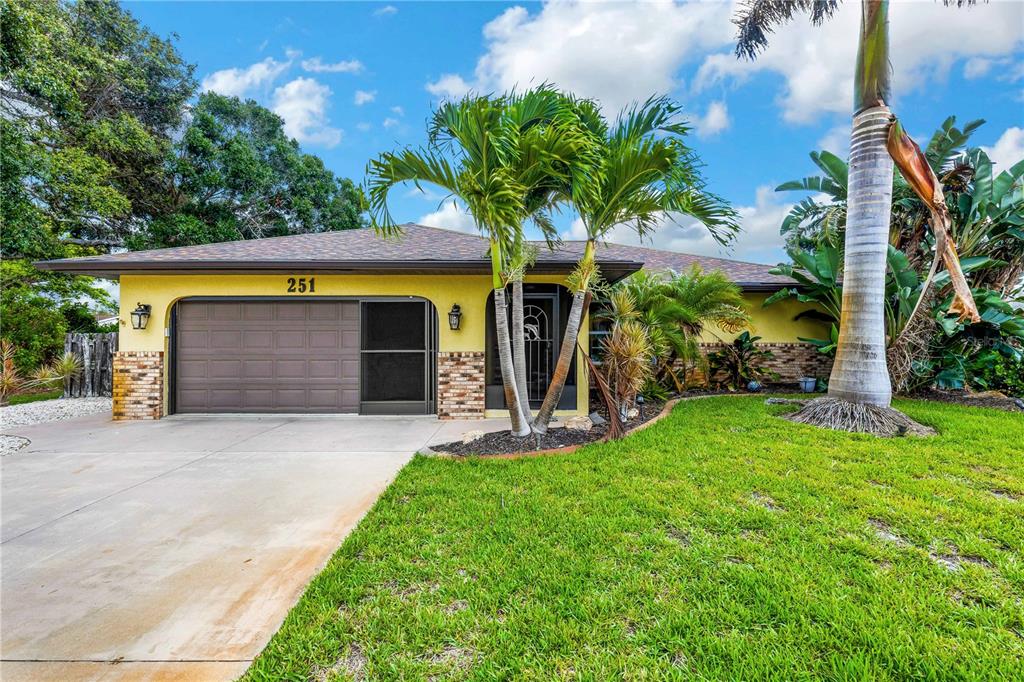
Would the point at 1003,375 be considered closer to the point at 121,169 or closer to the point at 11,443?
the point at 11,443

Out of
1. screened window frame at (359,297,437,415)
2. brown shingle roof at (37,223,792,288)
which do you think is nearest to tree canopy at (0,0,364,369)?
brown shingle roof at (37,223,792,288)

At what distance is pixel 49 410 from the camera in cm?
855

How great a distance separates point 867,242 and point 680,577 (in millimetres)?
6018

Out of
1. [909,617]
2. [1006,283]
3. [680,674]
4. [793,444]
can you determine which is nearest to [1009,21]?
[1006,283]

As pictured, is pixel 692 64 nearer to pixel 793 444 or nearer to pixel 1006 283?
pixel 1006 283

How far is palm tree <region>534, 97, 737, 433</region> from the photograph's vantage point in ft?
15.7

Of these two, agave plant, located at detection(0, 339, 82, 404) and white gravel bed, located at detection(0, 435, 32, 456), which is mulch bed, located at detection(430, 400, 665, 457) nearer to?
white gravel bed, located at detection(0, 435, 32, 456)

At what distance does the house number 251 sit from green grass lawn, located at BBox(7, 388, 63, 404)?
7.36 m

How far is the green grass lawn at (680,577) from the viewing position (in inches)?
77.0

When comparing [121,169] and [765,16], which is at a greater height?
[765,16]

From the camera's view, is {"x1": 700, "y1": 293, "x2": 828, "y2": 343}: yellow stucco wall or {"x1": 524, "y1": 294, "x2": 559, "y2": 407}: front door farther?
{"x1": 700, "y1": 293, "x2": 828, "y2": 343}: yellow stucco wall

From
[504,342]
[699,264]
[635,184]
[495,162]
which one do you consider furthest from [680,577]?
[699,264]

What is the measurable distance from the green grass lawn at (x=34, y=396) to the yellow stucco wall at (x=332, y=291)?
4.48 metres

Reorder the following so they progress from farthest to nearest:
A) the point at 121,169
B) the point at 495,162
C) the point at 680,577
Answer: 1. the point at 121,169
2. the point at 495,162
3. the point at 680,577
